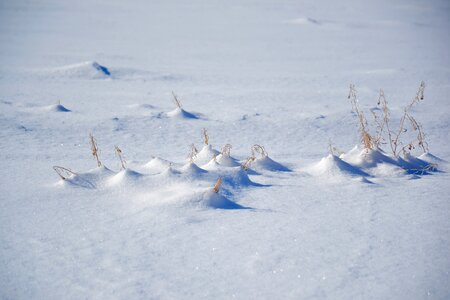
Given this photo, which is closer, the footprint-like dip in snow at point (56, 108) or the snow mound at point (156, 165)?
the snow mound at point (156, 165)

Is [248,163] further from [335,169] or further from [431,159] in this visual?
[431,159]

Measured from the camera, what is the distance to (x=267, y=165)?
298 cm

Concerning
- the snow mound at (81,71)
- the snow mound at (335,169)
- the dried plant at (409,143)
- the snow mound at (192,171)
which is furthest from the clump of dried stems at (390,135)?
the snow mound at (81,71)

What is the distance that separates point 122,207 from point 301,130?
2.14m

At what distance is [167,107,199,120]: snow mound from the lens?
165 inches

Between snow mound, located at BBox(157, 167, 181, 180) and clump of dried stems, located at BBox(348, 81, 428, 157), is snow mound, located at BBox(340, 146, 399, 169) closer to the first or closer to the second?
clump of dried stems, located at BBox(348, 81, 428, 157)

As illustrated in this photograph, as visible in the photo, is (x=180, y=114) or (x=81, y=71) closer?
(x=180, y=114)

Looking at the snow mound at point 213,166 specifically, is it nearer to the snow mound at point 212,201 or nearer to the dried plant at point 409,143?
the snow mound at point 212,201

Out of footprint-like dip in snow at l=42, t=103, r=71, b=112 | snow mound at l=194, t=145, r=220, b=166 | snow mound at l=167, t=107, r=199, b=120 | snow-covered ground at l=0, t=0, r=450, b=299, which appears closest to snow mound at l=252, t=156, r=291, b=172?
snow-covered ground at l=0, t=0, r=450, b=299

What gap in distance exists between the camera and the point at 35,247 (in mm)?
1868

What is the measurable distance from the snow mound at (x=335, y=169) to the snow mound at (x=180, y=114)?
66.0 inches

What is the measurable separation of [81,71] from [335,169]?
4311mm

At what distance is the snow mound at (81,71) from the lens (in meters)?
5.90

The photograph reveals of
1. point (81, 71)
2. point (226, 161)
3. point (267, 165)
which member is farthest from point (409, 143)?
point (81, 71)
